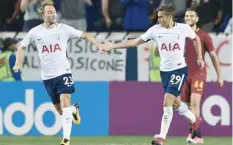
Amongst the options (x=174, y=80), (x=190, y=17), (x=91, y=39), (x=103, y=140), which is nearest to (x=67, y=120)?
(x=91, y=39)

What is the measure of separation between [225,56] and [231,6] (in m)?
1.53

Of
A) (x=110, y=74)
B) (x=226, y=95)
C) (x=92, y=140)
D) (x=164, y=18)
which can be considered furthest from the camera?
(x=110, y=74)

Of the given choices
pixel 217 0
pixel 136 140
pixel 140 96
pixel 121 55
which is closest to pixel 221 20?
pixel 217 0

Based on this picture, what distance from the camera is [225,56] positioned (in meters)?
22.0

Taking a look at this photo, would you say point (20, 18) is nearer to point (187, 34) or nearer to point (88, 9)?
point (88, 9)

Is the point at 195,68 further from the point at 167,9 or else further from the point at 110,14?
the point at 110,14

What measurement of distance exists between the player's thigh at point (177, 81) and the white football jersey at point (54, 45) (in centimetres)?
155

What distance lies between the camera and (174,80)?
16547mm

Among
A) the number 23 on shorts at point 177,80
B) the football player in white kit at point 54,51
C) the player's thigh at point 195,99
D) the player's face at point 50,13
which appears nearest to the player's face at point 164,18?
the number 23 on shorts at point 177,80

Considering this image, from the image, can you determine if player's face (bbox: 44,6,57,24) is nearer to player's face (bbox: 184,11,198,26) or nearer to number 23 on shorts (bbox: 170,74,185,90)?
number 23 on shorts (bbox: 170,74,185,90)

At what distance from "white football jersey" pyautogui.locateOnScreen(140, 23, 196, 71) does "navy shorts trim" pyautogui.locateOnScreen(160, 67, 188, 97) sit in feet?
0.23

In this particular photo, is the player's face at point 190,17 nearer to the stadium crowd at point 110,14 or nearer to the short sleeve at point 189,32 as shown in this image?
the short sleeve at point 189,32

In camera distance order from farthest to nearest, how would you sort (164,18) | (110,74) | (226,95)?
(110,74), (226,95), (164,18)

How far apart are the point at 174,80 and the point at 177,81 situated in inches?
2.0
